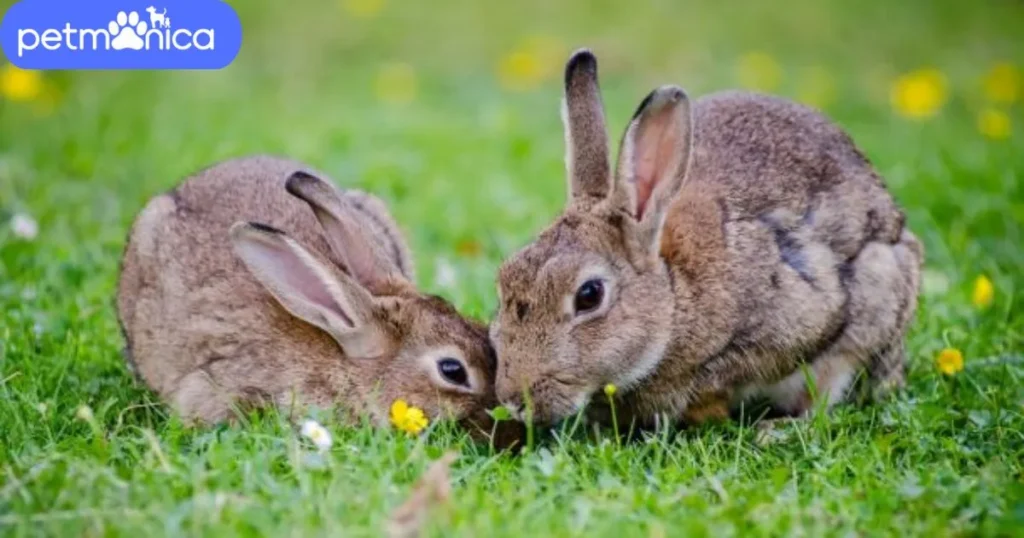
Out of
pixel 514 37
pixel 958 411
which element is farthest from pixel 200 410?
pixel 514 37

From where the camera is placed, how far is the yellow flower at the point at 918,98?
10.6 m

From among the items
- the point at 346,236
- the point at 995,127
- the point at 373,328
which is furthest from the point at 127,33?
the point at 995,127

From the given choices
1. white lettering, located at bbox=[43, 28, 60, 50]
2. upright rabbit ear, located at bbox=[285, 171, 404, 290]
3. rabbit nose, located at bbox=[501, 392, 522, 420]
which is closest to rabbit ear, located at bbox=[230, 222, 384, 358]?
upright rabbit ear, located at bbox=[285, 171, 404, 290]

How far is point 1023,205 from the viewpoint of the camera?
329 inches

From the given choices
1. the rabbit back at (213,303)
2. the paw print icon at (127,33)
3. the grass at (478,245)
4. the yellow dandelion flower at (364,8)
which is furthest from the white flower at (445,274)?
the yellow dandelion flower at (364,8)

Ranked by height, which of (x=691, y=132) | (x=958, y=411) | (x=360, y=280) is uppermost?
(x=691, y=132)

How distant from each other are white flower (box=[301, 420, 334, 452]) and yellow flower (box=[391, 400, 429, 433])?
298 millimetres

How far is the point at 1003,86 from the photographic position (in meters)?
11.3

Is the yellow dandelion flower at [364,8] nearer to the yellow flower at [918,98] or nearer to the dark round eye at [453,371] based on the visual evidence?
Result: the yellow flower at [918,98]

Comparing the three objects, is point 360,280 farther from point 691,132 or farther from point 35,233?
point 35,233

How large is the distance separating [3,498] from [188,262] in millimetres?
1916

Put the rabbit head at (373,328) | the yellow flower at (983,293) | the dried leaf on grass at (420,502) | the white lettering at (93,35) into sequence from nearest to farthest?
1. the dried leaf on grass at (420,502)
2. the rabbit head at (373,328)
3. the white lettering at (93,35)
4. the yellow flower at (983,293)

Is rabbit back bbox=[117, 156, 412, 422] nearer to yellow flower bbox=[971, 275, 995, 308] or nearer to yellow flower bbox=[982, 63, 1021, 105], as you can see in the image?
yellow flower bbox=[971, 275, 995, 308]

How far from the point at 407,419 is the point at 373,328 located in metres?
0.59
